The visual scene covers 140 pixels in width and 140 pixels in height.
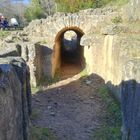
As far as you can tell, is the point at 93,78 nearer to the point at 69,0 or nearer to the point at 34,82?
the point at 34,82

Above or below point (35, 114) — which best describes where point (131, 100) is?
above

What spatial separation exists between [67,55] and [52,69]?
18.2 ft

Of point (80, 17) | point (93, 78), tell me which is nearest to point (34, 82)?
point (93, 78)

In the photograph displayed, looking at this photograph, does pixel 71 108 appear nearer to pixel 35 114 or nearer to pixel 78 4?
pixel 35 114

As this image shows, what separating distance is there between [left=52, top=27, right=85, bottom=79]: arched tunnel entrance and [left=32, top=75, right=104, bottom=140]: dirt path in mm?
1737

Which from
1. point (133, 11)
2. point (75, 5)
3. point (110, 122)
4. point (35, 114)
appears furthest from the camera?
point (75, 5)

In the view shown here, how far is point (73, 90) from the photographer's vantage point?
1202 cm

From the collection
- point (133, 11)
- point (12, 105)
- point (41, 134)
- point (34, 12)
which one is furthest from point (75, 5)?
point (12, 105)

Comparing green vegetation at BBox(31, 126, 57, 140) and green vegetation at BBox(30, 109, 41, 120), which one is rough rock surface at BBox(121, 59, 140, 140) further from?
green vegetation at BBox(30, 109, 41, 120)

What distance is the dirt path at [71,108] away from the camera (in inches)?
354

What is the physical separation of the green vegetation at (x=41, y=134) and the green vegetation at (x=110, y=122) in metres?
1.08

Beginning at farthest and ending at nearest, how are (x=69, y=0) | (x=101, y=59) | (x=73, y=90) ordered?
1. (x=69, y=0)
2. (x=101, y=59)
3. (x=73, y=90)

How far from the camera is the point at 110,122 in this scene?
30.9ft

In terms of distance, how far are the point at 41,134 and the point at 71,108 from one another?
2374 mm
